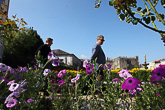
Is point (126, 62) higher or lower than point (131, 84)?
higher

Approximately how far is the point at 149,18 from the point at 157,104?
0.76 metres

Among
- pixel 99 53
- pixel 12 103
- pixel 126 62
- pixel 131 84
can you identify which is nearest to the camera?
pixel 131 84

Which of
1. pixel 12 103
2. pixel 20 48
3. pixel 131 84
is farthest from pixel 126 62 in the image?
pixel 12 103

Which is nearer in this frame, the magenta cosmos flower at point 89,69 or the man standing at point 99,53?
the magenta cosmos flower at point 89,69

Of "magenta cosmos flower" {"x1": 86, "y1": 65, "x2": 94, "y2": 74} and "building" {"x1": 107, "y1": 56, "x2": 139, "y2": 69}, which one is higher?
"building" {"x1": 107, "y1": 56, "x2": 139, "y2": 69}

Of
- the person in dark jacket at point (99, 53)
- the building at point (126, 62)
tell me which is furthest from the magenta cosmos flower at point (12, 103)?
the building at point (126, 62)

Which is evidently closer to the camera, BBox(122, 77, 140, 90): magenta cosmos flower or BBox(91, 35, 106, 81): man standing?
BBox(122, 77, 140, 90): magenta cosmos flower

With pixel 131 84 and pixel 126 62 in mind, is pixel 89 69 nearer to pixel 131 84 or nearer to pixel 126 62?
pixel 131 84

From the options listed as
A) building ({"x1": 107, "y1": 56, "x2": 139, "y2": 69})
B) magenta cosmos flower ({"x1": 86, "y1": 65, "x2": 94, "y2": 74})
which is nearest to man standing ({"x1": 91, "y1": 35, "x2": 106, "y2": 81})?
magenta cosmos flower ({"x1": 86, "y1": 65, "x2": 94, "y2": 74})

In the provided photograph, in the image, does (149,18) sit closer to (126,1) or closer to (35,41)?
(126,1)

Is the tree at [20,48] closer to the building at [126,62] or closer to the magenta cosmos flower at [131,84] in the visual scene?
the magenta cosmos flower at [131,84]

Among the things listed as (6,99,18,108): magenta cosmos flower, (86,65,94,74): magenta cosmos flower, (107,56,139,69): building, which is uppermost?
(107,56,139,69): building

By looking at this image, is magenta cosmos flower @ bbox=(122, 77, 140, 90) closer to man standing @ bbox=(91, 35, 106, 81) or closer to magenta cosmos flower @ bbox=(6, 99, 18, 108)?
magenta cosmos flower @ bbox=(6, 99, 18, 108)

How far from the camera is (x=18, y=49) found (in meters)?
15.8
